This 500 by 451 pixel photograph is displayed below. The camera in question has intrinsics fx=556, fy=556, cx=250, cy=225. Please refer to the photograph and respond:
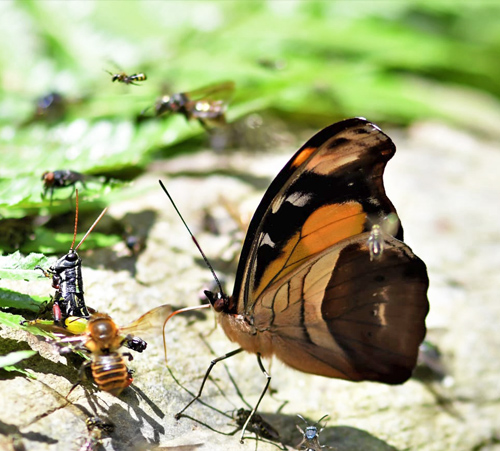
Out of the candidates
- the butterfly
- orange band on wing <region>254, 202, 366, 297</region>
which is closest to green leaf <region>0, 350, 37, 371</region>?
the butterfly

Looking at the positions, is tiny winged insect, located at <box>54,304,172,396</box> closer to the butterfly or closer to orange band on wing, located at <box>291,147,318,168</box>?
the butterfly

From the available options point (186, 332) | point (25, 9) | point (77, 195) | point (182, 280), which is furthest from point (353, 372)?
point (25, 9)

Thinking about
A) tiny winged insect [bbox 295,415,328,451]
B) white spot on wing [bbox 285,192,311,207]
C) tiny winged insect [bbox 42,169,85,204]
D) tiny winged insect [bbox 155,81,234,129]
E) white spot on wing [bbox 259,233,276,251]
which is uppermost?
tiny winged insect [bbox 155,81,234,129]

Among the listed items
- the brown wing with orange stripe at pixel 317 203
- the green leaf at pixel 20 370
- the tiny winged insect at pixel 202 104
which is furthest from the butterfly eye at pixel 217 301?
the tiny winged insect at pixel 202 104

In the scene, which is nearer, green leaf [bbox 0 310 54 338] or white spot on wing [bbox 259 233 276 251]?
green leaf [bbox 0 310 54 338]

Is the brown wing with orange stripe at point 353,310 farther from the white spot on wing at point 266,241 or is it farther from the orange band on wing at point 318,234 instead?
the white spot on wing at point 266,241

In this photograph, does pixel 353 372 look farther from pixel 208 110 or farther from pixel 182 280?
pixel 208 110

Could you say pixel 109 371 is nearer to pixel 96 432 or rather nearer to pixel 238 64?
pixel 96 432
